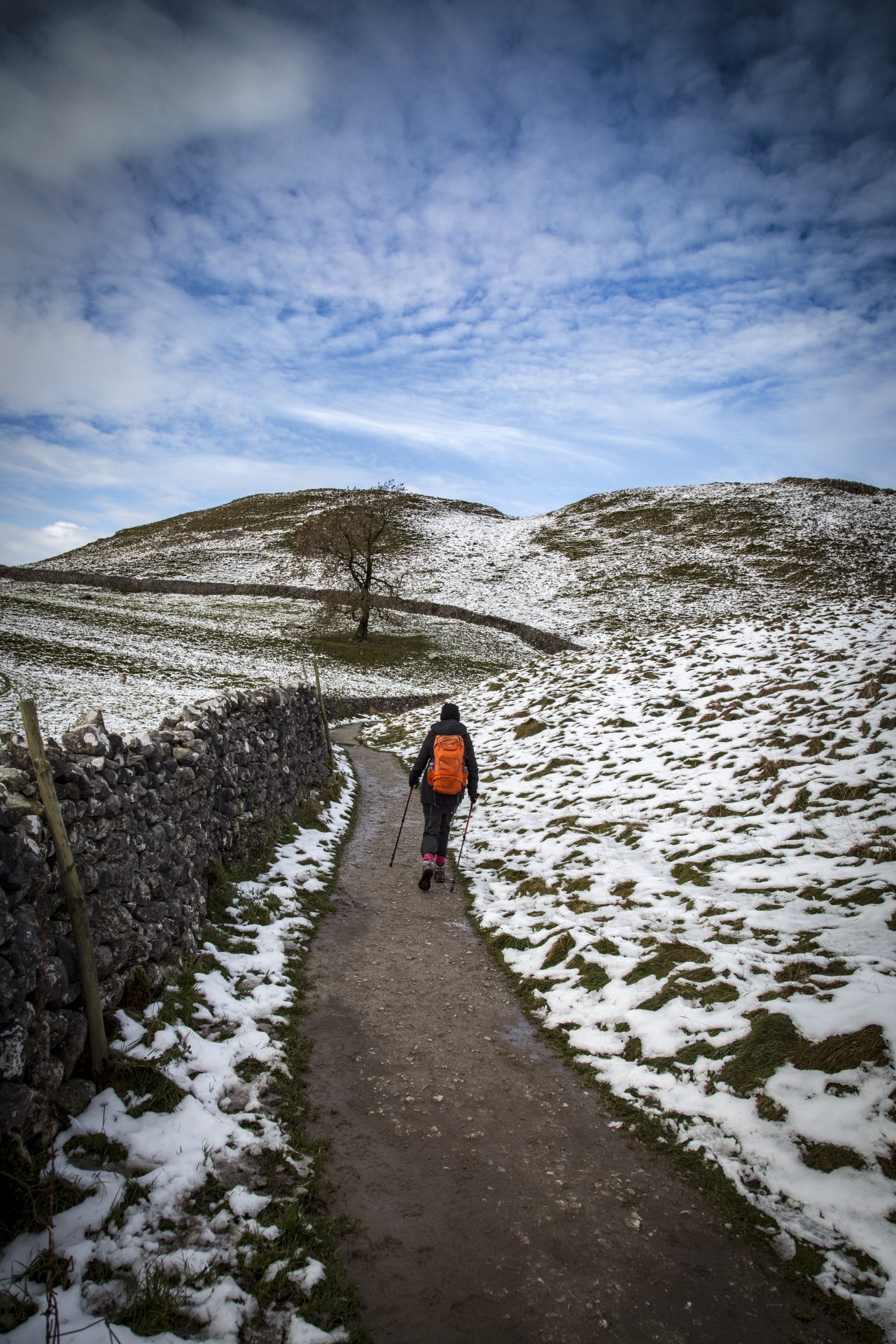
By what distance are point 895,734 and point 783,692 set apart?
3.44m

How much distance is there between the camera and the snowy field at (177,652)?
67.7 ft

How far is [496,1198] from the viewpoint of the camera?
4.00 m

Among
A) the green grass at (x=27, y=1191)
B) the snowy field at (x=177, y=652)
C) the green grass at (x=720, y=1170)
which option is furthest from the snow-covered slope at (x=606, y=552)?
Answer: the green grass at (x=27, y=1191)

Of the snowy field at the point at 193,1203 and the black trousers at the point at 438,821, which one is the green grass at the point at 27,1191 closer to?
the snowy field at the point at 193,1203

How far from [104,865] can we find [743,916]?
20.6ft

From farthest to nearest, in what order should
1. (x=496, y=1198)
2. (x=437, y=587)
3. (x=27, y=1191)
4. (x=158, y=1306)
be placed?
1. (x=437, y=587)
2. (x=496, y=1198)
3. (x=27, y=1191)
4. (x=158, y=1306)

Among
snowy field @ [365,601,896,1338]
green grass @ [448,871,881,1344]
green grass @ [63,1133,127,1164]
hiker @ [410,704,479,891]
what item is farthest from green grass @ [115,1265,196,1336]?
hiker @ [410,704,479,891]

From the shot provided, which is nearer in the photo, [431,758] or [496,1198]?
[496,1198]

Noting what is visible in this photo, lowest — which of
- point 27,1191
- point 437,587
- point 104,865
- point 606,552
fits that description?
A: point 27,1191

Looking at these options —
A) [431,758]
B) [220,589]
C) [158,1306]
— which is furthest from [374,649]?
[158,1306]

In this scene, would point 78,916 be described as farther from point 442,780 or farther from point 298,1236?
point 442,780

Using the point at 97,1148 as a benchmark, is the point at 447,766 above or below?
above

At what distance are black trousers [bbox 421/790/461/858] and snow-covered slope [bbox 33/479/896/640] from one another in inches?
1541

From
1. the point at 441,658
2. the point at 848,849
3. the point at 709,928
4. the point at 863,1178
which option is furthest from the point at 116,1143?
the point at 441,658
